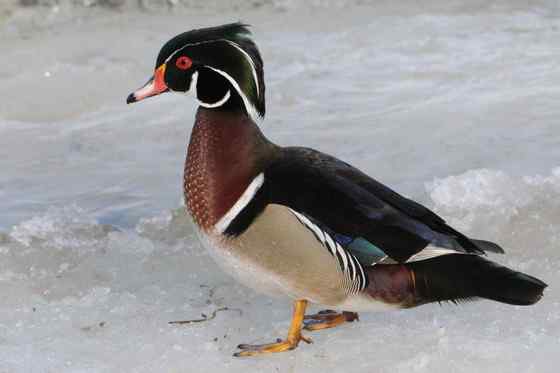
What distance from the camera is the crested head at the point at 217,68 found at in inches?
120

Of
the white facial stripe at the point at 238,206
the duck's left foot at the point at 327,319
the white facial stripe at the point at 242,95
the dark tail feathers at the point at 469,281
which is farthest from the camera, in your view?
the duck's left foot at the point at 327,319

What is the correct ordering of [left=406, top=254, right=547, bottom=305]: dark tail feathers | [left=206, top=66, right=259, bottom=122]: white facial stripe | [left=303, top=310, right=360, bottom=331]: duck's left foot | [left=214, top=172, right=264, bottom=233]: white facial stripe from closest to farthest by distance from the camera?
[left=406, top=254, right=547, bottom=305]: dark tail feathers
[left=214, top=172, right=264, bottom=233]: white facial stripe
[left=206, top=66, right=259, bottom=122]: white facial stripe
[left=303, top=310, right=360, bottom=331]: duck's left foot

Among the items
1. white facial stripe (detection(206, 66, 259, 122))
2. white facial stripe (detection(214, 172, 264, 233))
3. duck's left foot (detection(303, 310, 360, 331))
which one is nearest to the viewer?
white facial stripe (detection(214, 172, 264, 233))

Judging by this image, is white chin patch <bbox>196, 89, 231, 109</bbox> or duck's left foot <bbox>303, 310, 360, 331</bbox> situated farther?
duck's left foot <bbox>303, 310, 360, 331</bbox>

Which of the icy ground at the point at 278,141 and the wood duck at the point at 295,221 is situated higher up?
the wood duck at the point at 295,221

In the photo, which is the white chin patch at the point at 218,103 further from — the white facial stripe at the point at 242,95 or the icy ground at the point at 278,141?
the icy ground at the point at 278,141

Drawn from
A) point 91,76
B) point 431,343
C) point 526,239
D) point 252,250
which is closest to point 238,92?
point 252,250

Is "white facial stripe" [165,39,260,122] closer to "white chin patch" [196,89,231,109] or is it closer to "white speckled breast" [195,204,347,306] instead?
"white chin patch" [196,89,231,109]

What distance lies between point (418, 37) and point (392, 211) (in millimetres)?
4234

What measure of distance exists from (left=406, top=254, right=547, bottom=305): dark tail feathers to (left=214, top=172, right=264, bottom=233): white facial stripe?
48cm

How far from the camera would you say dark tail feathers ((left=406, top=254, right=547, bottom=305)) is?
9.36 ft

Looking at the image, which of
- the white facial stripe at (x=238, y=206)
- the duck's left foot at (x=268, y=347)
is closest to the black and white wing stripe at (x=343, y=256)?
the white facial stripe at (x=238, y=206)

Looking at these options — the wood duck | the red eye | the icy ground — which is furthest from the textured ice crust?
the red eye

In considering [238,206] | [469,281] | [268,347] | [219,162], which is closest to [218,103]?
[219,162]
